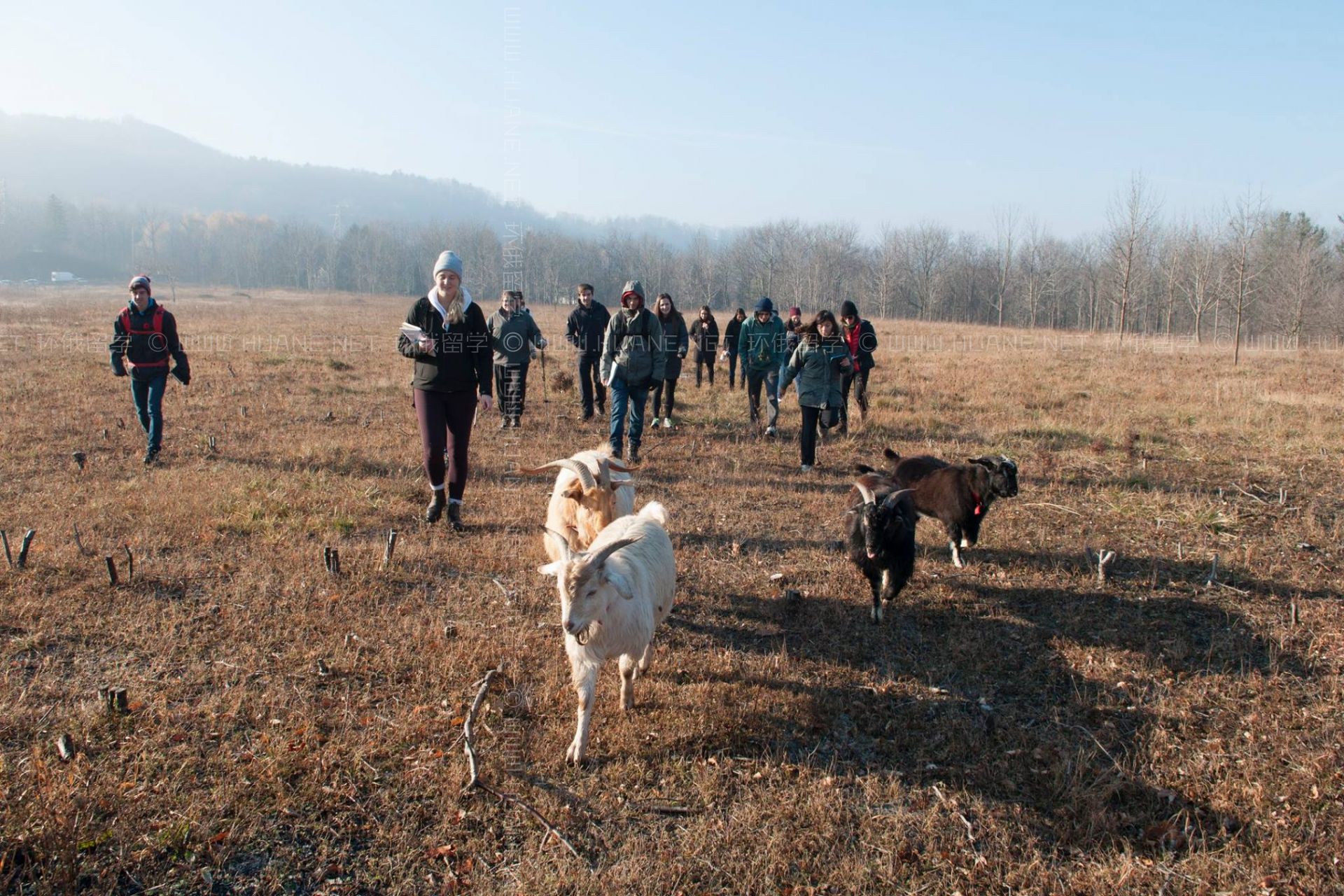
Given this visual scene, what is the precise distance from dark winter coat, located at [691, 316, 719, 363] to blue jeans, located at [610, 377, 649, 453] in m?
7.95

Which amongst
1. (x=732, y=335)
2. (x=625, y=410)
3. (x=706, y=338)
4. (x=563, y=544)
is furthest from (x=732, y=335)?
(x=563, y=544)

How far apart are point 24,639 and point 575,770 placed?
4028mm

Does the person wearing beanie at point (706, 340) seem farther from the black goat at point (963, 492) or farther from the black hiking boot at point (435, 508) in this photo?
the black hiking boot at point (435, 508)

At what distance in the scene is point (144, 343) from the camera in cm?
915

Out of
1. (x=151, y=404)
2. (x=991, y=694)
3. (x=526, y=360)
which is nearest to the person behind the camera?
(x=991, y=694)

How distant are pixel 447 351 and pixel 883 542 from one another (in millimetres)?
4327

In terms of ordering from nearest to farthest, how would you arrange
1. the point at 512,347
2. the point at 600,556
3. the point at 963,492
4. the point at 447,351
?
1. the point at 600,556
2. the point at 447,351
3. the point at 963,492
4. the point at 512,347

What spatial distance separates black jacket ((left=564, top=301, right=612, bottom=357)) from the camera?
41.1 ft

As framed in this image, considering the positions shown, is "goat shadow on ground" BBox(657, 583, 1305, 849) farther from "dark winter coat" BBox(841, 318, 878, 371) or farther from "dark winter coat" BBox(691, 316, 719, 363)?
"dark winter coat" BBox(691, 316, 719, 363)

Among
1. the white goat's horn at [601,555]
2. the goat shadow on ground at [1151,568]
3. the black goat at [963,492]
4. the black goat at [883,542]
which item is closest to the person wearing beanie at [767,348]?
the black goat at [963,492]

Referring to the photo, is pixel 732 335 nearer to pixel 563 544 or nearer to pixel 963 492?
pixel 963 492

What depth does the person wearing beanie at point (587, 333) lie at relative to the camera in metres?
12.5

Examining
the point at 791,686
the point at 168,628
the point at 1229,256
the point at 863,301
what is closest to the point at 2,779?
the point at 168,628

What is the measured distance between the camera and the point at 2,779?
3.45m
